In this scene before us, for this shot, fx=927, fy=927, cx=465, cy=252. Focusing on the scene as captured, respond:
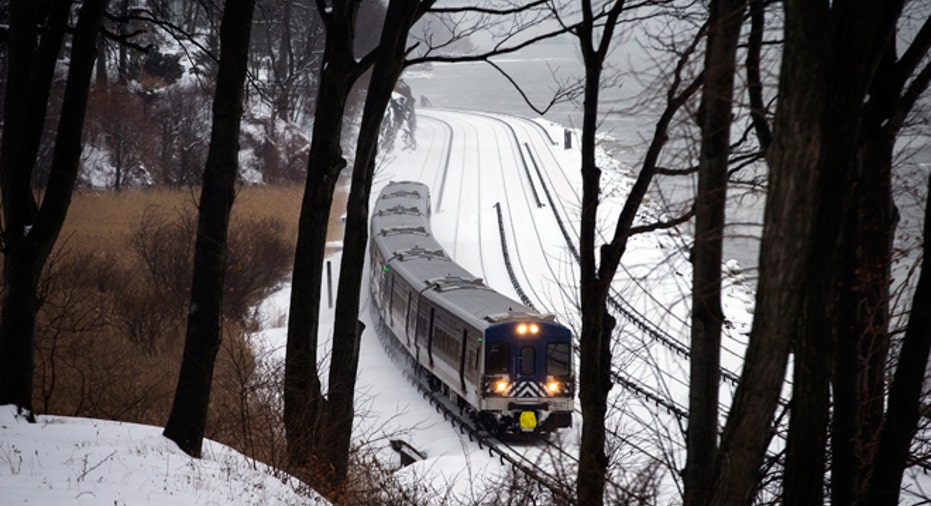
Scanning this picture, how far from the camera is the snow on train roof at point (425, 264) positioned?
19.5 meters

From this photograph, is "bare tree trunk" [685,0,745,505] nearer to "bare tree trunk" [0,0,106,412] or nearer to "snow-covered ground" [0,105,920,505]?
"snow-covered ground" [0,105,920,505]

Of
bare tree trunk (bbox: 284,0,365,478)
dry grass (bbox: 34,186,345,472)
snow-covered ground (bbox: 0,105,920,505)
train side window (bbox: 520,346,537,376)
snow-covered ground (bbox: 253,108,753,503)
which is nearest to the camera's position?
snow-covered ground (bbox: 0,105,920,505)

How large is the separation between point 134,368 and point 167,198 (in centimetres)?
1768

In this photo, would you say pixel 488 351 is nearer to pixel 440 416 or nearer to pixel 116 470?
pixel 440 416

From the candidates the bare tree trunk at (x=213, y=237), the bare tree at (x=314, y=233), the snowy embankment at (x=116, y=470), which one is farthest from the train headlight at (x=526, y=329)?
the bare tree trunk at (x=213, y=237)

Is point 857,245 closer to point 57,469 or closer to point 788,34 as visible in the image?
point 788,34

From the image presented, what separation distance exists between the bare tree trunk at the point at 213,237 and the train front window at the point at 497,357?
30.9 ft

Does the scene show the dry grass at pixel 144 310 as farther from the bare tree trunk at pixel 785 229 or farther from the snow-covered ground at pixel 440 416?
the bare tree trunk at pixel 785 229

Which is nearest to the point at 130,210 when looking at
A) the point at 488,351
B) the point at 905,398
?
the point at 488,351

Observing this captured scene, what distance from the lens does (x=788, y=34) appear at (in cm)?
437

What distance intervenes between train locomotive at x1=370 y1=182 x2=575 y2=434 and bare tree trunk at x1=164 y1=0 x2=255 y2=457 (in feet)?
30.7

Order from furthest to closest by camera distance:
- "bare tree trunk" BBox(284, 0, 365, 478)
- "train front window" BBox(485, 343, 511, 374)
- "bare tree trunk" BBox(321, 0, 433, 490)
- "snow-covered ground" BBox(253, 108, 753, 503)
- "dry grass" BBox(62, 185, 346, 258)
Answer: "dry grass" BBox(62, 185, 346, 258)
"train front window" BBox(485, 343, 511, 374)
"snow-covered ground" BBox(253, 108, 753, 503)
"bare tree trunk" BBox(321, 0, 433, 490)
"bare tree trunk" BBox(284, 0, 365, 478)

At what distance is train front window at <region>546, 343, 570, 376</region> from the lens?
18750mm

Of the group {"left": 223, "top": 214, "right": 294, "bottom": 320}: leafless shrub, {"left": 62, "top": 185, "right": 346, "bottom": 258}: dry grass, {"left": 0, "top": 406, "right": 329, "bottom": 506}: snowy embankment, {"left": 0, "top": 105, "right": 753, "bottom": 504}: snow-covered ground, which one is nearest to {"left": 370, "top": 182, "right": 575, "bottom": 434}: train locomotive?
{"left": 0, "top": 105, "right": 753, "bottom": 504}: snow-covered ground
